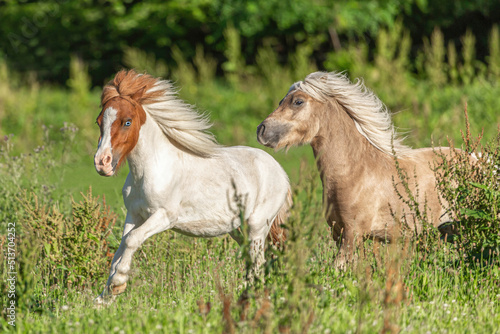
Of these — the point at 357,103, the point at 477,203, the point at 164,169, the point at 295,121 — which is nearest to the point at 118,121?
the point at 164,169

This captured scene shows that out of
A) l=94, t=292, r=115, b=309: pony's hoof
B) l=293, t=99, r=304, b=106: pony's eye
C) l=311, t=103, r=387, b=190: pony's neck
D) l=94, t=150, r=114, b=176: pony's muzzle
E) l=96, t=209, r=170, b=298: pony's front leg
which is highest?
l=293, t=99, r=304, b=106: pony's eye

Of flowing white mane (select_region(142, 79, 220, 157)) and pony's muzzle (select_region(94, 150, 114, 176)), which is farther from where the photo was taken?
flowing white mane (select_region(142, 79, 220, 157))

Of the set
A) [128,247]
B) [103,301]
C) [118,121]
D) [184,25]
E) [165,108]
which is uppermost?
[184,25]

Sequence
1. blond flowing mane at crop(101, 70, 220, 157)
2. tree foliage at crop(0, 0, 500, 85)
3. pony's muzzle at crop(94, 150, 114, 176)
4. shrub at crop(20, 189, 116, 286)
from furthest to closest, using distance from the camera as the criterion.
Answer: tree foliage at crop(0, 0, 500, 85) → shrub at crop(20, 189, 116, 286) → blond flowing mane at crop(101, 70, 220, 157) → pony's muzzle at crop(94, 150, 114, 176)

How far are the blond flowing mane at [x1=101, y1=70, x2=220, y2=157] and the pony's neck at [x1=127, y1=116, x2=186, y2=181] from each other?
9 centimetres

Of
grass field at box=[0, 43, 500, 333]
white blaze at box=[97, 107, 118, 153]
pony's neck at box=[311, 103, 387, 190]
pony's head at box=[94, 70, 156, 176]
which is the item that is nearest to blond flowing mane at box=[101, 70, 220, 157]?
pony's head at box=[94, 70, 156, 176]

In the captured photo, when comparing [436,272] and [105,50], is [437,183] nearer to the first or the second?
[436,272]

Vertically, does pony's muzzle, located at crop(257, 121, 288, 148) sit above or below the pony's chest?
above

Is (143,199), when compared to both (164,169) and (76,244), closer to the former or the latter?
(164,169)

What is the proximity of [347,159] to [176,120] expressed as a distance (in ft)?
4.86

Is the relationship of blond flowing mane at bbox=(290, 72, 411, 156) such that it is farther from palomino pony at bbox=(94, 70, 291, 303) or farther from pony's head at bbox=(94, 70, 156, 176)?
pony's head at bbox=(94, 70, 156, 176)

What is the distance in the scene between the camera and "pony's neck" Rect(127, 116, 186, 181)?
436cm

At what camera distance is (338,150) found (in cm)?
532

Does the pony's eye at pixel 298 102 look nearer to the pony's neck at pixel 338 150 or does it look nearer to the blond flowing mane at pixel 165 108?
the pony's neck at pixel 338 150
